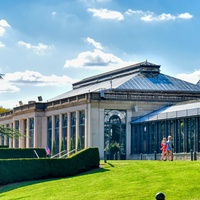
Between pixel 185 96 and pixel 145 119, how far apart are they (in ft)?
33.1

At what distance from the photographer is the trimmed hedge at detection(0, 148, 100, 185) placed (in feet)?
163

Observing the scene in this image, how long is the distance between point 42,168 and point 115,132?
108 feet

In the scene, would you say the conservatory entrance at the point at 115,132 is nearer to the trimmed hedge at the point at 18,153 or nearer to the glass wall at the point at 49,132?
the glass wall at the point at 49,132

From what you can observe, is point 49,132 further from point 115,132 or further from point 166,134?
point 166,134

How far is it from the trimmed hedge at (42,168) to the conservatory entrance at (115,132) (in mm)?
31488

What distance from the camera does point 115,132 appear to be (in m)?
82.5

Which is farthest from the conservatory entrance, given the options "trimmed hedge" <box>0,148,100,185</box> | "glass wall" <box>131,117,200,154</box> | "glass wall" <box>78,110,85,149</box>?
"trimmed hedge" <box>0,148,100,185</box>

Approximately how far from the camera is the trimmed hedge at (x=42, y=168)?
49.8 m

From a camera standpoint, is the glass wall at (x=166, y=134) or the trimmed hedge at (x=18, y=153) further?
the glass wall at (x=166, y=134)

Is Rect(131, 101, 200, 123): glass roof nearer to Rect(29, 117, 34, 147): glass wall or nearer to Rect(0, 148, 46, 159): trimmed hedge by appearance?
Rect(0, 148, 46, 159): trimmed hedge

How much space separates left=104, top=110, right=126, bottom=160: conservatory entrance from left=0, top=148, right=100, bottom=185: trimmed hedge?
3149cm

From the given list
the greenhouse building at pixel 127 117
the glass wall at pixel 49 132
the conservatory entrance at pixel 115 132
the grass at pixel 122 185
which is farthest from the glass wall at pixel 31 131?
the grass at pixel 122 185

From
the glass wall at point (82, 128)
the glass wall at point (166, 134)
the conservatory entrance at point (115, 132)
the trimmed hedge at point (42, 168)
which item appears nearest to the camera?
the trimmed hedge at point (42, 168)

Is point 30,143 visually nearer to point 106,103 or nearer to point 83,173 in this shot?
point 106,103
